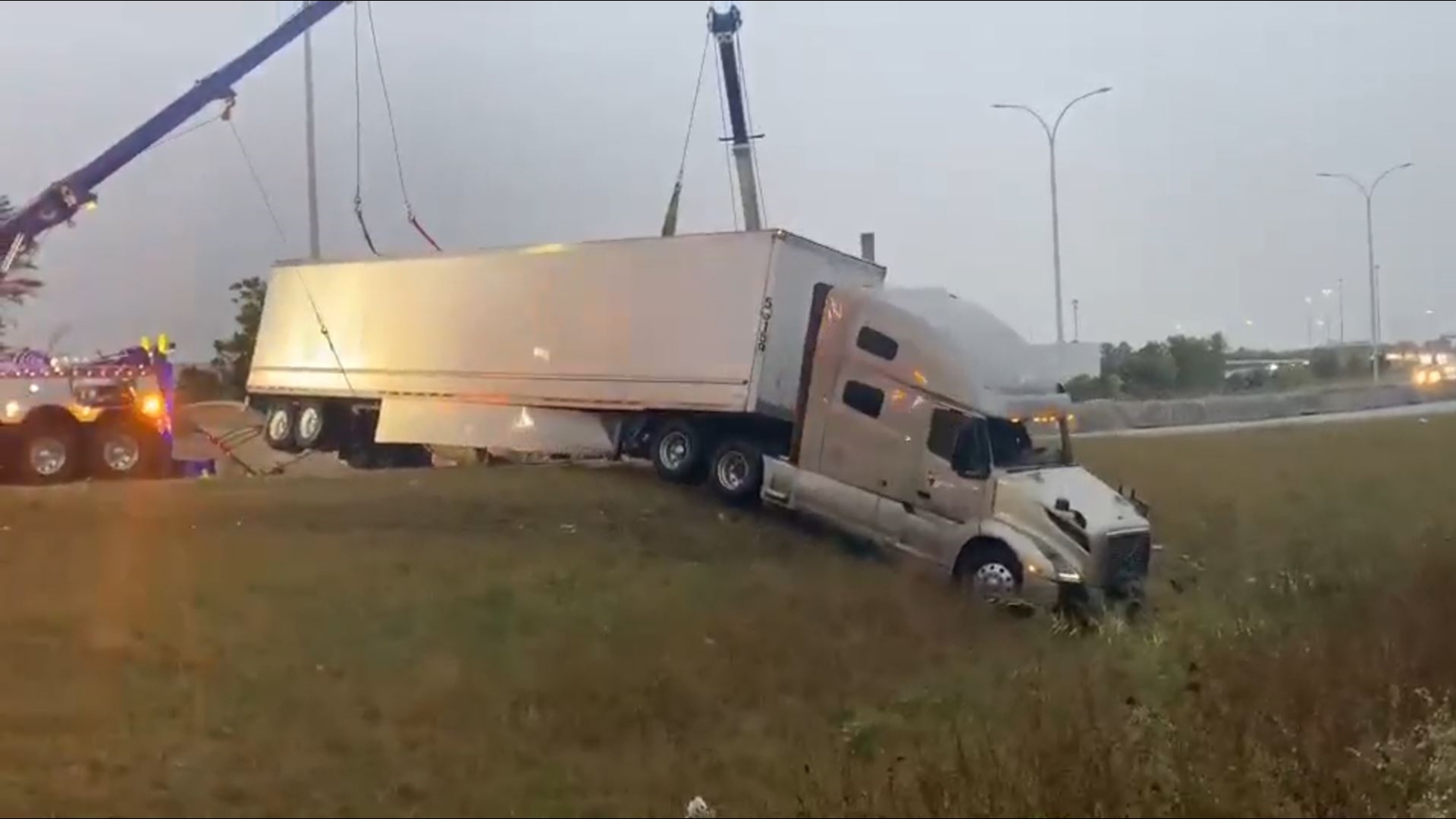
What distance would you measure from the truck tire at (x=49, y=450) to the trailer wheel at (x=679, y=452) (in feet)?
26.6

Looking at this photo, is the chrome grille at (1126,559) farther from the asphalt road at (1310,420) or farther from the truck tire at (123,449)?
the truck tire at (123,449)

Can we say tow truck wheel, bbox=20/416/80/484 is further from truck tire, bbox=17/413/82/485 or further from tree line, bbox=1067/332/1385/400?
Answer: tree line, bbox=1067/332/1385/400

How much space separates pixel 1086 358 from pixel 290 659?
18.0 metres

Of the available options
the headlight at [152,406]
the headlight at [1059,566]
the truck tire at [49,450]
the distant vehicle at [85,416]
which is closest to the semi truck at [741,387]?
the headlight at [1059,566]

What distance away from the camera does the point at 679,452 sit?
18484 mm

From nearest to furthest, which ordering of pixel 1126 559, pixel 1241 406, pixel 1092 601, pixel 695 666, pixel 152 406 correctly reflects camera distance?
pixel 695 666 → pixel 1092 601 → pixel 1126 559 → pixel 152 406 → pixel 1241 406

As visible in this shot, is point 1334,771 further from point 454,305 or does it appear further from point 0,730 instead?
point 454,305

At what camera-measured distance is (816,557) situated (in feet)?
50.5

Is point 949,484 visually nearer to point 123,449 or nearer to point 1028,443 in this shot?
point 1028,443

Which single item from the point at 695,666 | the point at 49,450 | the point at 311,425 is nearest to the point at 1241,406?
the point at 311,425

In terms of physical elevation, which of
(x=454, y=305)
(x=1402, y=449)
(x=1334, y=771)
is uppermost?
(x=454, y=305)

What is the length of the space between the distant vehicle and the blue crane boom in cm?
149

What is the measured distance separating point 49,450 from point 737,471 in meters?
9.59

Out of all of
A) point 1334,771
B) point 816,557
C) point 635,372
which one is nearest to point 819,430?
point 816,557
